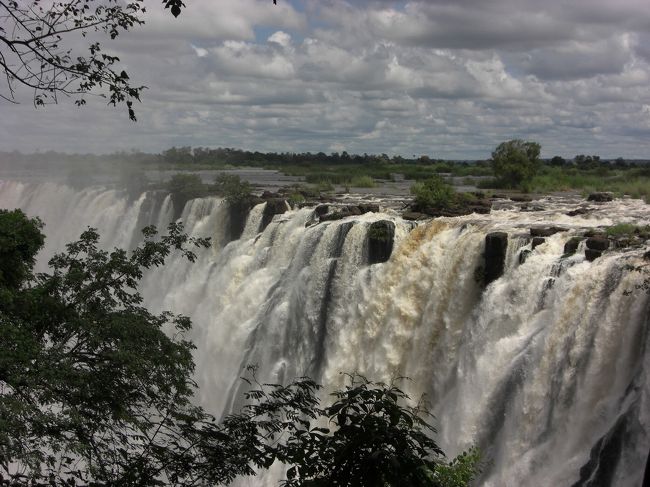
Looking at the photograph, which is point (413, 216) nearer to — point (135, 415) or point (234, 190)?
point (234, 190)

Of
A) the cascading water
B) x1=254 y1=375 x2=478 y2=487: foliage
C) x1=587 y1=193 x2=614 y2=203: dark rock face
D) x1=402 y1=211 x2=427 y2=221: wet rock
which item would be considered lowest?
the cascading water

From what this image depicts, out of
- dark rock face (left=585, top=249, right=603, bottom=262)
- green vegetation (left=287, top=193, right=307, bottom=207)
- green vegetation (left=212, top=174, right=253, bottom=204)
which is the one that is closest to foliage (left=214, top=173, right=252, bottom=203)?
green vegetation (left=212, top=174, right=253, bottom=204)

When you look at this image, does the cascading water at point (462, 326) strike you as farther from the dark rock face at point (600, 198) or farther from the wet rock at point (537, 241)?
the dark rock face at point (600, 198)

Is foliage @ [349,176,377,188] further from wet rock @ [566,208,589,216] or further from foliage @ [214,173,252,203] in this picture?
wet rock @ [566,208,589,216]

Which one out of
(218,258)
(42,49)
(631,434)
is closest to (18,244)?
(42,49)

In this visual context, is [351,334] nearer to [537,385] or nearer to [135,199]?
[537,385]

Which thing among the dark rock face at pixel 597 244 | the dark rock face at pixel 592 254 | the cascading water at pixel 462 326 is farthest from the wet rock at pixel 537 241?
the dark rock face at pixel 592 254

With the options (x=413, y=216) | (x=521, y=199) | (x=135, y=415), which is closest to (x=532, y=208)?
(x=521, y=199)
